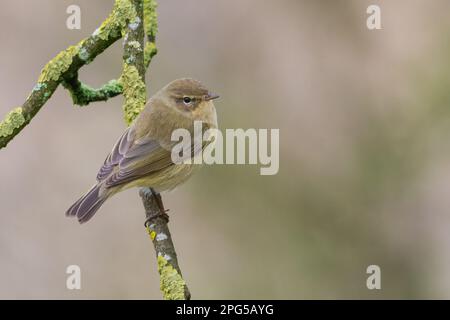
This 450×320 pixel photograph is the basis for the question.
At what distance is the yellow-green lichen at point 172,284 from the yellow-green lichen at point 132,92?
1.41 m

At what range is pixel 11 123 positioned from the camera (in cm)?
379

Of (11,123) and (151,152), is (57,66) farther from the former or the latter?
(151,152)

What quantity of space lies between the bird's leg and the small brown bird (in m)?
0.05

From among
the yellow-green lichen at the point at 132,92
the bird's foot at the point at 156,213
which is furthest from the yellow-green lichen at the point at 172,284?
the yellow-green lichen at the point at 132,92

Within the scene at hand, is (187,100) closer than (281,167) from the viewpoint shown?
Yes

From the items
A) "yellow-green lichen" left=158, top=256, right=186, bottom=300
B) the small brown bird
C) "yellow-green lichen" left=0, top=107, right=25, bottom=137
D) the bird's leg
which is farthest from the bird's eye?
"yellow-green lichen" left=158, top=256, right=186, bottom=300

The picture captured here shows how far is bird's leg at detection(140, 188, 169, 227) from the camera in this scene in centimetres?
401

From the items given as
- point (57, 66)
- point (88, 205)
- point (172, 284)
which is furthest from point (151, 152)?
point (172, 284)

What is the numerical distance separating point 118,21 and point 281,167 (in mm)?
2791

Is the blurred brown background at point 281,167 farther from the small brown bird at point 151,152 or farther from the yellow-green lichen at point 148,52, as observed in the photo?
the yellow-green lichen at point 148,52

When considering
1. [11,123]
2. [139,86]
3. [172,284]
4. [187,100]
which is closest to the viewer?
[172,284]

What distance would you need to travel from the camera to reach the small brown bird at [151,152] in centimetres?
449

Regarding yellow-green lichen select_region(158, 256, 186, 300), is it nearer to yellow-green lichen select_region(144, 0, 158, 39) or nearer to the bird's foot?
the bird's foot

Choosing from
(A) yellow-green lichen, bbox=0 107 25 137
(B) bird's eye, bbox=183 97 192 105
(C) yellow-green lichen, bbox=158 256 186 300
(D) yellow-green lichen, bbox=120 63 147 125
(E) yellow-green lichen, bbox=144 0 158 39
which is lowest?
(C) yellow-green lichen, bbox=158 256 186 300
